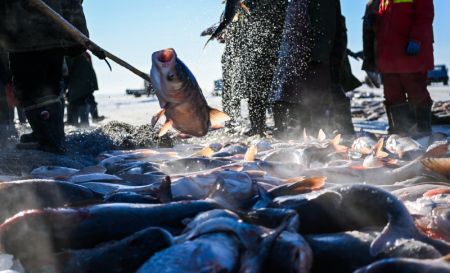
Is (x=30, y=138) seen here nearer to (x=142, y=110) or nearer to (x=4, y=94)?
(x=4, y=94)

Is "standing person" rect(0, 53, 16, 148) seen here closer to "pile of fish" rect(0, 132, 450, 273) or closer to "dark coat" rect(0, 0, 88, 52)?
"dark coat" rect(0, 0, 88, 52)

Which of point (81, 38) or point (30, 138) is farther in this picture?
A: point (30, 138)

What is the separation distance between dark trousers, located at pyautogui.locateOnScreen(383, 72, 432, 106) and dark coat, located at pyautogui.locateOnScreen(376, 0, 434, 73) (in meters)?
0.12

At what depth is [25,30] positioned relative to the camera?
197 inches

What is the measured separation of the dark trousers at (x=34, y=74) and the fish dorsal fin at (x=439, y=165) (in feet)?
13.3

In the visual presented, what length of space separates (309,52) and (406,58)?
4.38 ft

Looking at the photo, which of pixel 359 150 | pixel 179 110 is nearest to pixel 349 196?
pixel 179 110

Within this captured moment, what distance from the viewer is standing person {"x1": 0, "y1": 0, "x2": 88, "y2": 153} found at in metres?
4.99

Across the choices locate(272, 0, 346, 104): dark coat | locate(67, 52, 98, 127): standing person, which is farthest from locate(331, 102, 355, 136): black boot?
locate(67, 52, 98, 127): standing person

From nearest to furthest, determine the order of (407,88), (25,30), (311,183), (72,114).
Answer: (311,183) → (25,30) → (407,88) → (72,114)

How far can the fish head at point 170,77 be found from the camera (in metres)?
3.42

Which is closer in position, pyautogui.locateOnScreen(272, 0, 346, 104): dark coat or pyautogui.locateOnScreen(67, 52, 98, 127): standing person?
pyautogui.locateOnScreen(272, 0, 346, 104): dark coat

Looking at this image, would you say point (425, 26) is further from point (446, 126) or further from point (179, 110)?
point (179, 110)

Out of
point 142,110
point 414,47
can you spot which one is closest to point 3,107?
point 414,47
